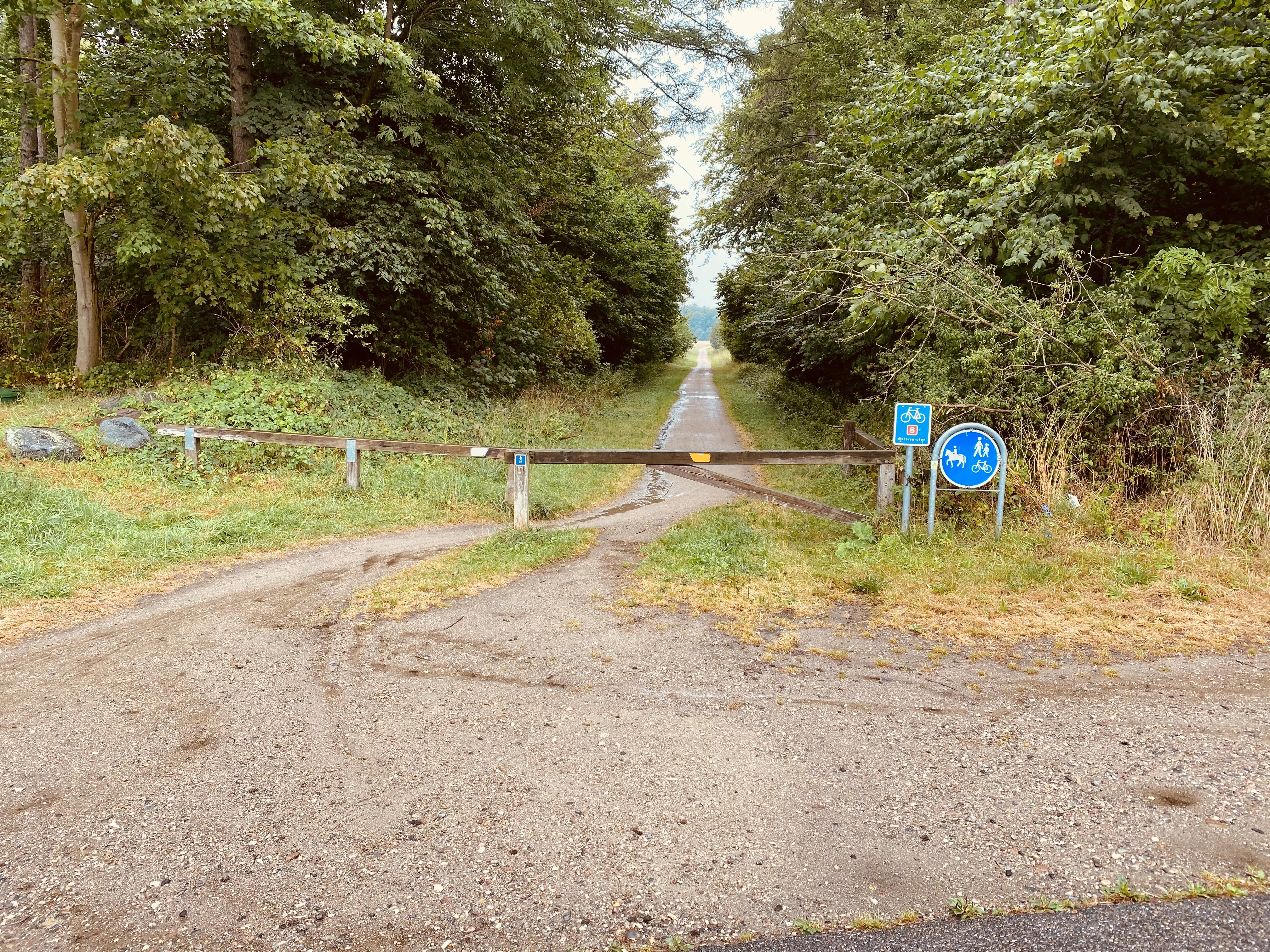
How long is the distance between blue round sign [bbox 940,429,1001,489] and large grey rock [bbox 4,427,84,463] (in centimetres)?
1137

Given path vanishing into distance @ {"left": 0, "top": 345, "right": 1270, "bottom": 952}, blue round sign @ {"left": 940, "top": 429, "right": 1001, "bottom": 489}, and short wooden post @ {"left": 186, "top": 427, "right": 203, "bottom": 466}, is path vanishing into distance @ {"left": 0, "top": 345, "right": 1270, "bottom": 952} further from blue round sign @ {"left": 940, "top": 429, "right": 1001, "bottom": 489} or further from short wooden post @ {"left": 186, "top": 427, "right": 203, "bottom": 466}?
short wooden post @ {"left": 186, "top": 427, "right": 203, "bottom": 466}

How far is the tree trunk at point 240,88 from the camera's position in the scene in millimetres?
12008

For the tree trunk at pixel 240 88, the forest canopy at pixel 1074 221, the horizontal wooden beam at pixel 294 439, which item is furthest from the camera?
the tree trunk at pixel 240 88

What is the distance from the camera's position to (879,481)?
770cm

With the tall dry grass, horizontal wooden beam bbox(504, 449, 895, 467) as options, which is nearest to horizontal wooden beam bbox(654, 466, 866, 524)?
horizontal wooden beam bbox(504, 449, 895, 467)

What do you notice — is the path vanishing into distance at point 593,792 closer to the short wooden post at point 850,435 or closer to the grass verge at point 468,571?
the grass verge at point 468,571

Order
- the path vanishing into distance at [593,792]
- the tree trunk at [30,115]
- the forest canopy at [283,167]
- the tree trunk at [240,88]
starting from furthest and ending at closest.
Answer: the tree trunk at [240,88] → the tree trunk at [30,115] → the forest canopy at [283,167] → the path vanishing into distance at [593,792]

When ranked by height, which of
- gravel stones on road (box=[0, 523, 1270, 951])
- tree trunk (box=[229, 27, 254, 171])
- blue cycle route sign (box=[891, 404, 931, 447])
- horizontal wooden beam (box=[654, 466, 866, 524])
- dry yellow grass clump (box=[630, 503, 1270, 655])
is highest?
tree trunk (box=[229, 27, 254, 171])

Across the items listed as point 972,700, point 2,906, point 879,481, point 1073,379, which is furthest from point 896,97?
point 2,906

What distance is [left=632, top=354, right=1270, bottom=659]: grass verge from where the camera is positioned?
15.9 feet

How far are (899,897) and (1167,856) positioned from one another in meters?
1.09

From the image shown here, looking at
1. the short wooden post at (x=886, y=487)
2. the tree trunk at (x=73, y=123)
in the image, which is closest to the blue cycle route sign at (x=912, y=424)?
the short wooden post at (x=886, y=487)

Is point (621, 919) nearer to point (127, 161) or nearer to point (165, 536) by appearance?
point (165, 536)

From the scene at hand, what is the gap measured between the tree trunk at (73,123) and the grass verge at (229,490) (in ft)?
6.49
